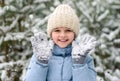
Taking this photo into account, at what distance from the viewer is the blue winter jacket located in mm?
2711

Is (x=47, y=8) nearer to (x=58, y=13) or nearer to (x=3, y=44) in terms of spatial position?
(x=3, y=44)

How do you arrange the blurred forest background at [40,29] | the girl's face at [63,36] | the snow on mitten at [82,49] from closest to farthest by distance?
1. the snow on mitten at [82,49]
2. the girl's face at [63,36]
3. the blurred forest background at [40,29]

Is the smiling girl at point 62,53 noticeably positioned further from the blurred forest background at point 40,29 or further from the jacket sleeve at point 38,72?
the blurred forest background at point 40,29

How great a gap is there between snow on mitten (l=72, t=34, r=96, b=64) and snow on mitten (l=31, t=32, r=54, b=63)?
0.17 meters

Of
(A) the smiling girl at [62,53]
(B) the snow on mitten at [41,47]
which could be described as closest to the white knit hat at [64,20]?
(A) the smiling girl at [62,53]

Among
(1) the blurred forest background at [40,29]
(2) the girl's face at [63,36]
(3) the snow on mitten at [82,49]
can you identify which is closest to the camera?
(3) the snow on mitten at [82,49]

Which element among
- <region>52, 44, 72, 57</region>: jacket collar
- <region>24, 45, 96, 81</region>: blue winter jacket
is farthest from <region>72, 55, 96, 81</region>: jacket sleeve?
<region>52, 44, 72, 57</region>: jacket collar

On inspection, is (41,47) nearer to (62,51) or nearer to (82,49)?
(62,51)

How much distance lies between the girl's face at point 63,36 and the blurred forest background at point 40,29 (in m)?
A: 2.47

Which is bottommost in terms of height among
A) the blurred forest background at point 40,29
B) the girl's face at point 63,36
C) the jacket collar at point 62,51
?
the blurred forest background at point 40,29

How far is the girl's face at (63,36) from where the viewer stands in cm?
280

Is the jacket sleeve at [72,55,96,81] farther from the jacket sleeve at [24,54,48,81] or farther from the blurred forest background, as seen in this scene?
the blurred forest background

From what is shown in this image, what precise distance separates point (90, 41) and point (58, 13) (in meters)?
0.33

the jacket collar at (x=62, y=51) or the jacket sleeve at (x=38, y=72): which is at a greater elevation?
the jacket collar at (x=62, y=51)
